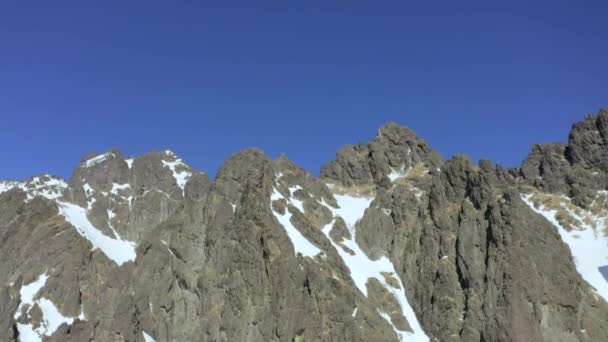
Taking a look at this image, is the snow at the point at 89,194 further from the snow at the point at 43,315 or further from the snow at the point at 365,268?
the snow at the point at 365,268

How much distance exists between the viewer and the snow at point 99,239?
156750 mm

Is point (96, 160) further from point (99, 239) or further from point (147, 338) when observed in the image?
point (147, 338)

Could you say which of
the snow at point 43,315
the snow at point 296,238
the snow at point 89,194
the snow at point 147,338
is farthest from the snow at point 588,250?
the snow at point 89,194

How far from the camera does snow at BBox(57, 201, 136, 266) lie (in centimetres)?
15675

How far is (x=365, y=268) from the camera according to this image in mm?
108312

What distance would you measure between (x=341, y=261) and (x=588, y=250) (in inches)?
1892

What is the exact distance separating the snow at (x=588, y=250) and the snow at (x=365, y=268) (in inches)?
1220

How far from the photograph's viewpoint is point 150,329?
101 m

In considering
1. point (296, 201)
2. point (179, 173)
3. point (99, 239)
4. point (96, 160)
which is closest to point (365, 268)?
point (296, 201)

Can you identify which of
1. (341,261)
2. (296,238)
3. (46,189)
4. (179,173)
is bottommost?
(341,261)

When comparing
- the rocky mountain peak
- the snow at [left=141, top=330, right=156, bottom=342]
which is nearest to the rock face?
the snow at [left=141, top=330, right=156, bottom=342]

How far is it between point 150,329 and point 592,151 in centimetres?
10560

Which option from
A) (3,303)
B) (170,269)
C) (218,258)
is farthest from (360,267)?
(3,303)

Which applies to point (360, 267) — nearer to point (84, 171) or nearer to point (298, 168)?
point (298, 168)
